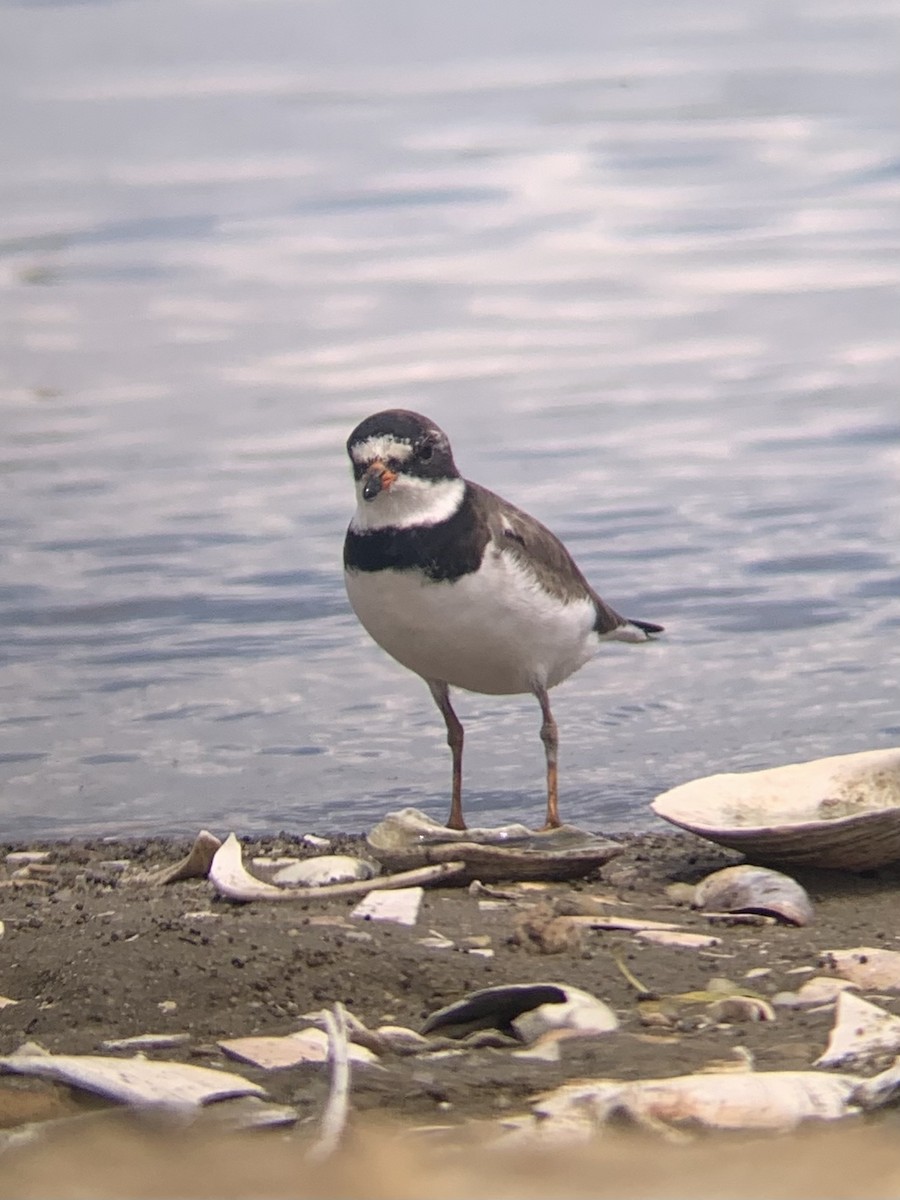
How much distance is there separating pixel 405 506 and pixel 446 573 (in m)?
0.16

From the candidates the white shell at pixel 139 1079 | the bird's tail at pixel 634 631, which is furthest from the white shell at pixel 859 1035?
the bird's tail at pixel 634 631

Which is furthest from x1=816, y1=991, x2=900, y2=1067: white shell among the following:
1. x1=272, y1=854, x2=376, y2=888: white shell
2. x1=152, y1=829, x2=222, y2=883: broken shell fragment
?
x1=152, y1=829, x2=222, y2=883: broken shell fragment

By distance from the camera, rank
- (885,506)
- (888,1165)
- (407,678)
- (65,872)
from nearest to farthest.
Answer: (888,1165) → (65,872) → (407,678) → (885,506)

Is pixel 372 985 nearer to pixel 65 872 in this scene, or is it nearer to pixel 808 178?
pixel 65 872

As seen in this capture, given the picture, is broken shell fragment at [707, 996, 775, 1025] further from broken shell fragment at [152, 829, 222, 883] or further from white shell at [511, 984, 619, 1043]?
broken shell fragment at [152, 829, 222, 883]

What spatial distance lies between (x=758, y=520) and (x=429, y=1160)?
11.9 ft

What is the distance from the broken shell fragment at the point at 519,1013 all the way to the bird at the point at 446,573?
133 centimetres

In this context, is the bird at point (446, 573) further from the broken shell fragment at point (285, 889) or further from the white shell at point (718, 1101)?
the white shell at point (718, 1101)

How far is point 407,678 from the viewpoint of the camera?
4887mm

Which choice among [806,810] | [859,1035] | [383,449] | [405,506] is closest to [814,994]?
[859,1035]

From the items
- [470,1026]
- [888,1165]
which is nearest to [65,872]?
[470,1026]

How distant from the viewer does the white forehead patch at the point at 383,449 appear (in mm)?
3703

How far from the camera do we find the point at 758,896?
2.92 metres

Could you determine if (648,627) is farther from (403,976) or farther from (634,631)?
(403,976)
